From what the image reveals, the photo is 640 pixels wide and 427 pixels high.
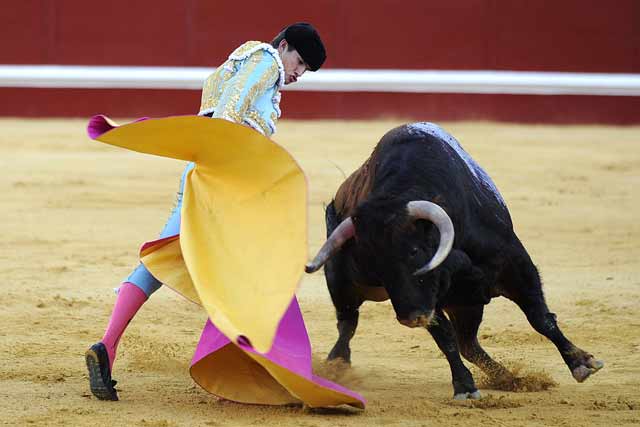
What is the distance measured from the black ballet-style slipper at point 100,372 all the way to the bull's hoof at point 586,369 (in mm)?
1253

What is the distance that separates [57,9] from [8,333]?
22.1 feet

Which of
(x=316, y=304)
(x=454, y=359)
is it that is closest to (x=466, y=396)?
(x=454, y=359)

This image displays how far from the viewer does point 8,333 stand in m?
4.08

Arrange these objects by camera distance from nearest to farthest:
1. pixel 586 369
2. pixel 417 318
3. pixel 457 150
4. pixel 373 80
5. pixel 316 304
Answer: pixel 417 318 < pixel 586 369 < pixel 457 150 < pixel 316 304 < pixel 373 80

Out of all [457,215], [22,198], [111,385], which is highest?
[457,215]

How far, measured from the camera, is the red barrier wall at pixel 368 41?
1034cm

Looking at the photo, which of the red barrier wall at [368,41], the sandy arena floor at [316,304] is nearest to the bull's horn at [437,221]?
the sandy arena floor at [316,304]

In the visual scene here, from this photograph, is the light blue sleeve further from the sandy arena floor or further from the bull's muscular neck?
the sandy arena floor

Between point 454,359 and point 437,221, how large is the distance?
0.41 metres

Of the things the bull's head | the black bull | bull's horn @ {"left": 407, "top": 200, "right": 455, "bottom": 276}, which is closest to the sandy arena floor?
the black bull

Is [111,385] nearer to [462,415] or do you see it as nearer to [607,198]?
[462,415]

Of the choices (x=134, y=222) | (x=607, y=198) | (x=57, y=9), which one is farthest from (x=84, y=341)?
(x=57, y=9)

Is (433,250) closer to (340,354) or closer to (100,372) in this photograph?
(340,354)

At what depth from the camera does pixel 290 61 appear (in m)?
3.25
